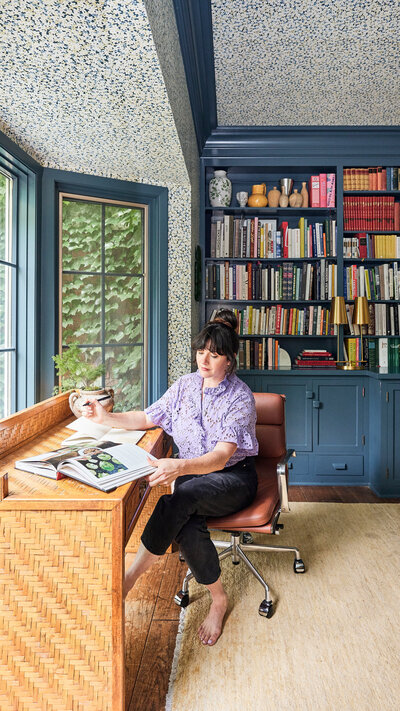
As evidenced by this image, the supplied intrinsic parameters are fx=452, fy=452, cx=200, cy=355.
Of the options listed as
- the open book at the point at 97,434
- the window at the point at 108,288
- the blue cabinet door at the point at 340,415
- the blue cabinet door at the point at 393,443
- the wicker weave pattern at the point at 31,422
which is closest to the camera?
the wicker weave pattern at the point at 31,422

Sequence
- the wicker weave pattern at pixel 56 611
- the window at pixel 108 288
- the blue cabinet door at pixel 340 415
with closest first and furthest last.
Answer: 1. the wicker weave pattern at pixel 56 611
2. the window at pixel 108 288
3. the blue cabinet door at pixel 340 415

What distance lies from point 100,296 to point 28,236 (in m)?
0.56

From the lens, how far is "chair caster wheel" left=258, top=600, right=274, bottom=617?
182 centimetres

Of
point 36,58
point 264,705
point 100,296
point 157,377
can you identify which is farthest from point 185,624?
point 36,58

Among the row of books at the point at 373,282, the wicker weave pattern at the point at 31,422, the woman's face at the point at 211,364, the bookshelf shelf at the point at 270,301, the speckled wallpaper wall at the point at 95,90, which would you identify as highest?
the speckled wallpaper wall at the point at 95,90

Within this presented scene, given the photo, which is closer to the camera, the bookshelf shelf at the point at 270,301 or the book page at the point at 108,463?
the book page at the point at 108,463

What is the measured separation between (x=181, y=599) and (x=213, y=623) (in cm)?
23

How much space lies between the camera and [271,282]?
370 cm

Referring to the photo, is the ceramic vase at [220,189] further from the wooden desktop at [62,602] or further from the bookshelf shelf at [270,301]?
the wooden desktop at [62,602]

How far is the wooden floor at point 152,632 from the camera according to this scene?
1434 mm

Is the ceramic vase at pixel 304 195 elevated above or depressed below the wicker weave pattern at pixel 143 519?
above

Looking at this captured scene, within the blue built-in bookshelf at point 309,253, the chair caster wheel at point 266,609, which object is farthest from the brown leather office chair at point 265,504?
the blue built-in bookshelf at point 309,253

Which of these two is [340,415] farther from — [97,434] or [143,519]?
[97,434]

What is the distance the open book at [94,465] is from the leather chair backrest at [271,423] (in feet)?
2.97
